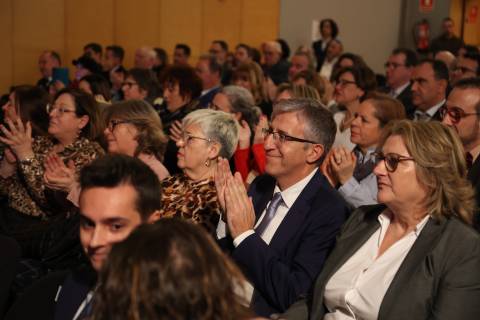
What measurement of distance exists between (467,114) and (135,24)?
25.3 feet

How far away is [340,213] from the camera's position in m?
2.77

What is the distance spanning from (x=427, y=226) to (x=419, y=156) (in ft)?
0.86

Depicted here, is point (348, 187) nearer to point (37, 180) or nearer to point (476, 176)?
point (476, 176)

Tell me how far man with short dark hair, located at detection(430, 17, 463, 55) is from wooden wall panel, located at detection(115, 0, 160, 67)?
4637mm

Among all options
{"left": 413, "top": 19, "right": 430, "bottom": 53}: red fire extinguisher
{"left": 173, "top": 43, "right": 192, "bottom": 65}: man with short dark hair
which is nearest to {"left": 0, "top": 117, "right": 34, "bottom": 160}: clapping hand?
{"left": 173, "top": 43, "right": 192, "bottom": 65}: man with short dark hair

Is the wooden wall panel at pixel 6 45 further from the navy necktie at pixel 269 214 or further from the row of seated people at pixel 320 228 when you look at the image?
the navy necktie at pixel 269 214

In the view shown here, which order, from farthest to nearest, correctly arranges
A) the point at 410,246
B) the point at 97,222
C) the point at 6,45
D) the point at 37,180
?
the point at 6,45, the point at 37,180, the point at 410,246, the point at 97,222

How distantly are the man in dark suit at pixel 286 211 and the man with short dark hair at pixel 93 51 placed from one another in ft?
22.4

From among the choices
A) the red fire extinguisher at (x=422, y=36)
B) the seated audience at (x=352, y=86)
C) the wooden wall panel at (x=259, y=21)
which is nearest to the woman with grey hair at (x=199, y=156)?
the seated audience at (x=352, y=86)

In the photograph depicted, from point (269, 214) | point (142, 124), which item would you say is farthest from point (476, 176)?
point (142, 124)

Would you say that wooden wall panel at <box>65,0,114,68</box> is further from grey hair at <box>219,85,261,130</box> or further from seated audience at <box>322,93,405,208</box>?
seated audience at <box>322,93,405,208</box>

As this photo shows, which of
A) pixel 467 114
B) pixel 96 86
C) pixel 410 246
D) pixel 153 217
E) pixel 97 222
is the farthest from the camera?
pixel 96 86

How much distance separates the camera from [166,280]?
53.5 inches

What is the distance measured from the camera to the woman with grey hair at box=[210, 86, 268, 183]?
4355 millimetres
